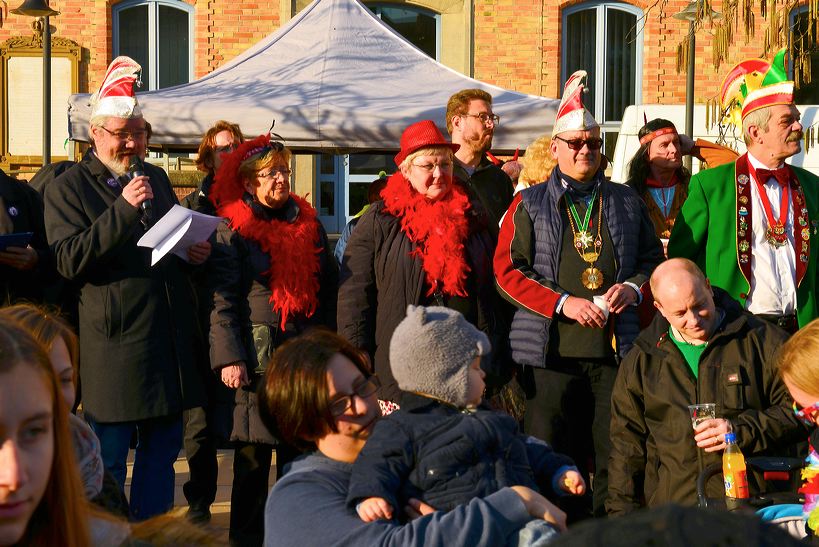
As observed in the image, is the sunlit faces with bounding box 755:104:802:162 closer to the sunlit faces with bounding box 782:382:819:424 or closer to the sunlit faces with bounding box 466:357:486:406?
the sunlit faces with bounding box 782:382:819:424

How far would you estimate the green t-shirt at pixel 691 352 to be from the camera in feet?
13.8

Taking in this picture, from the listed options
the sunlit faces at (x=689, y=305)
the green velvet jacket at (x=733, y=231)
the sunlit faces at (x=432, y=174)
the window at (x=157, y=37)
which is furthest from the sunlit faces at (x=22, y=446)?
the window at (x=157, y=37)

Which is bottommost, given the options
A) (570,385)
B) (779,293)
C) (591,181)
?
(570,385)

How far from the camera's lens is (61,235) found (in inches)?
193

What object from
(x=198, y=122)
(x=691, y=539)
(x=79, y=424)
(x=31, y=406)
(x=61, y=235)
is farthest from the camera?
(x=198, y=122)

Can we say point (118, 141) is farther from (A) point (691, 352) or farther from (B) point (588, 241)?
(A) point (691, 352)

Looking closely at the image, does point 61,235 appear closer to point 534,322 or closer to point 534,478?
point 534,322

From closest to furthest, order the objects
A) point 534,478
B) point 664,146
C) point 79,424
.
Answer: point 79,424
point 534,478
point 664,146

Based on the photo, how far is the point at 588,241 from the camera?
16.9ft

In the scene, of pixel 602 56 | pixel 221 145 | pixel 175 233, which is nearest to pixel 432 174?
pixel 175 233

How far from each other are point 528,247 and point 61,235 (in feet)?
6.47

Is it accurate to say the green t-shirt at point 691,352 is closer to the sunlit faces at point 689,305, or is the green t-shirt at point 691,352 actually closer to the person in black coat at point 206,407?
the sunlit faces at point 689,305

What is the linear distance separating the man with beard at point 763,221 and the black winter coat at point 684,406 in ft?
3.50

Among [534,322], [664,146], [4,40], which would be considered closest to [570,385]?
[534,322]
